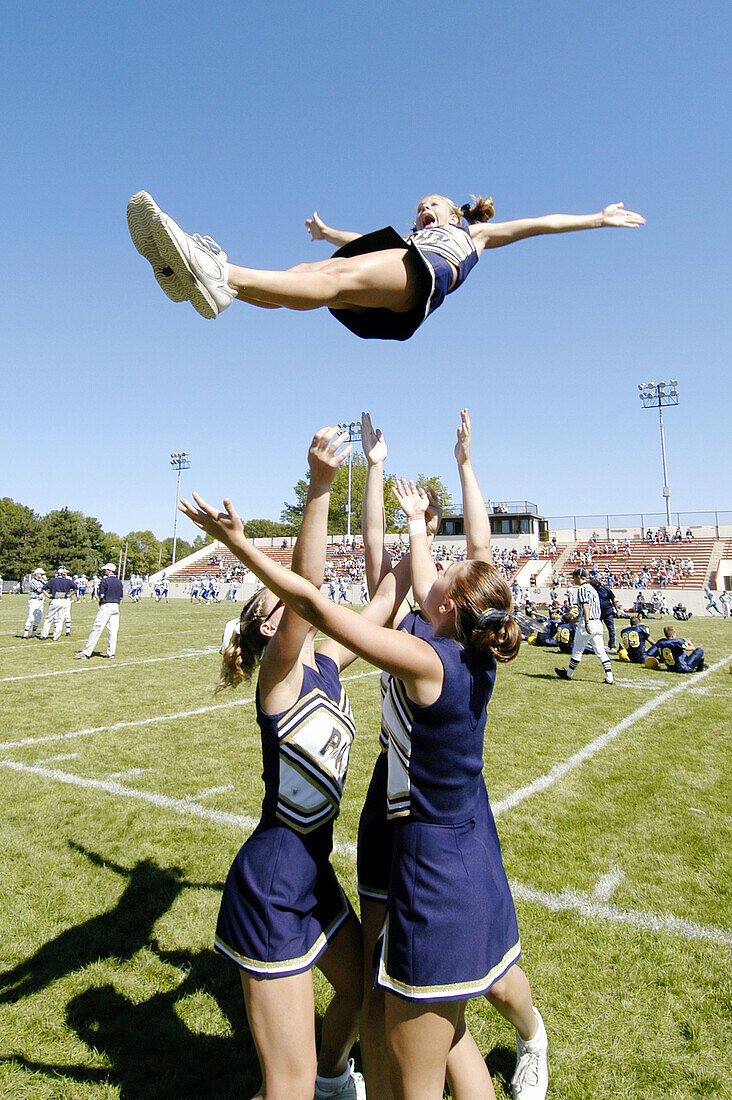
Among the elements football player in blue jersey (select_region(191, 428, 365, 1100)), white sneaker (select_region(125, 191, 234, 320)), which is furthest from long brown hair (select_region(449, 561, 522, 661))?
white sneaker (select_region(125, 191, 234, 320))

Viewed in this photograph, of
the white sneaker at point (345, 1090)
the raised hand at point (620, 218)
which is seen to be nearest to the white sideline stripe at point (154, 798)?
the white sneaker at point (345, 1090)

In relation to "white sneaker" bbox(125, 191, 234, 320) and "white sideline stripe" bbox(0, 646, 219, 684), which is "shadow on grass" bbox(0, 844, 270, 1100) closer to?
"white sneaker" bbox(125, 191, 234, 320)

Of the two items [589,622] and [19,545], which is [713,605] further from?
[19,545]

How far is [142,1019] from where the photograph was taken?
3.14 meters

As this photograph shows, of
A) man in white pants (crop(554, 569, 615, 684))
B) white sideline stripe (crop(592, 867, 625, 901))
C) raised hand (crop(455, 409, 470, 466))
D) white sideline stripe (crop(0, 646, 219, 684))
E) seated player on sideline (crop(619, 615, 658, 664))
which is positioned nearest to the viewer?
raised hand (crop(455, 409, 470, 466))

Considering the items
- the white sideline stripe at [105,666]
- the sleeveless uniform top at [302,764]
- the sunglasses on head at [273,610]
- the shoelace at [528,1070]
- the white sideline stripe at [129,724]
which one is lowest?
the shoelace at [528,1070]

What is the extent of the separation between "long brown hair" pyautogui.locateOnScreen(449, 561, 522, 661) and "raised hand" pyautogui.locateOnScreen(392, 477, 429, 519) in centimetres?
71

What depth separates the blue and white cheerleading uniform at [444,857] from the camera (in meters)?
1.96

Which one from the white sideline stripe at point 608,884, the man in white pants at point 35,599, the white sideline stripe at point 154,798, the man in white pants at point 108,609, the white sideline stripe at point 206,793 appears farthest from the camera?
the man in white pants at point 35,599

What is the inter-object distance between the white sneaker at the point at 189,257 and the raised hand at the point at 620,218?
252cm

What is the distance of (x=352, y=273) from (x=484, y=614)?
1388mm

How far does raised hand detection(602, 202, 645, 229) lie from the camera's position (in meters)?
3.78

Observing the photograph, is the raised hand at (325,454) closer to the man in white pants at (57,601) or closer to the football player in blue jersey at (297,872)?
the football player in blue jersey at (297,872)

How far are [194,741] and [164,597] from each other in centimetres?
4162
